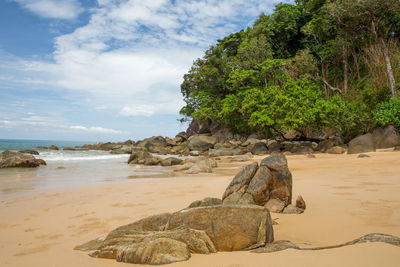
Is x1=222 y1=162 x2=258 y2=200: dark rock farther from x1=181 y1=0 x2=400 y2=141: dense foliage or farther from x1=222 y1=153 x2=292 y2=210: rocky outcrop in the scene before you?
x1=181 y1=0 x2=400 y2=141: dense foliage

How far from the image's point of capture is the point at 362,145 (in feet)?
45.5

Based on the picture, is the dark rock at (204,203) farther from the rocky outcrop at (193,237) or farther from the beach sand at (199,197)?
the beach sand at (199,197)

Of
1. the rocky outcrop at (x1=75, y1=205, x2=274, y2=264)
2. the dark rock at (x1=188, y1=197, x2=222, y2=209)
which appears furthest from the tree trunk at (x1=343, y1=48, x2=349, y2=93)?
the rocky outcrop at (x1=75, y1=205, x2=274, y2=264)

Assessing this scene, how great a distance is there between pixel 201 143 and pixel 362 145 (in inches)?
707

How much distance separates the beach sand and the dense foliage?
11600mm

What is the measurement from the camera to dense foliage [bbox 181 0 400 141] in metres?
17.5

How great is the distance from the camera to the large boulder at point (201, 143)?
29.4 m

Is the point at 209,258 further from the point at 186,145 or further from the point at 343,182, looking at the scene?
the point at 186,145

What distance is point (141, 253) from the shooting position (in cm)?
238

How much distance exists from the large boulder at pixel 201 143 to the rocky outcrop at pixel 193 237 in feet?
84.9

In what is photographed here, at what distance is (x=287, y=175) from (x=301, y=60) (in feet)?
75.1

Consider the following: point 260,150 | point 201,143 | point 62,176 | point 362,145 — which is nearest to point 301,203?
point 62,176

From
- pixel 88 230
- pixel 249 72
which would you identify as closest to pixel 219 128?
pixel 249 72

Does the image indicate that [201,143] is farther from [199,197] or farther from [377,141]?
[199,197]
